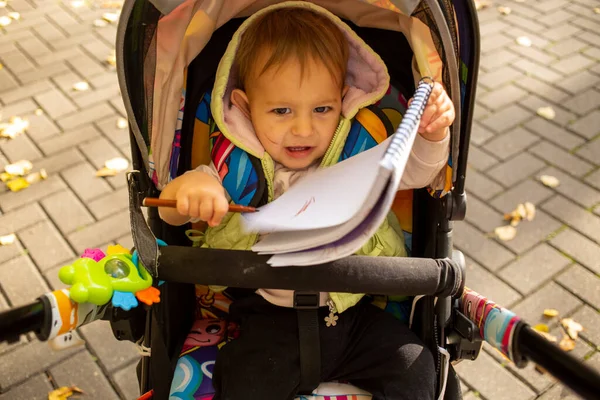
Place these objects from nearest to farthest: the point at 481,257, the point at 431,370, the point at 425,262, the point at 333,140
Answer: the point at 425,262 → the point at 431,370 → the point at 333,140 → the point at 481,257

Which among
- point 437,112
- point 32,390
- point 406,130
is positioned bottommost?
point 32,390

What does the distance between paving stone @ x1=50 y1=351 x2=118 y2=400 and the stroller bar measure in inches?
49.1

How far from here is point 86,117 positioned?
365 cm

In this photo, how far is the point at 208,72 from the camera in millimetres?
1903

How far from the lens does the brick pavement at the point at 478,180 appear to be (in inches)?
101

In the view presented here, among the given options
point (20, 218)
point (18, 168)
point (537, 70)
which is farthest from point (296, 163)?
point (537, 70)

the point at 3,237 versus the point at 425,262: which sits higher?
the point at 425,262

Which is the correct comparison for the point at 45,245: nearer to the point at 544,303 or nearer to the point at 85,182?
the point at 85,182

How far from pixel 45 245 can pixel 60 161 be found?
59 centimetres

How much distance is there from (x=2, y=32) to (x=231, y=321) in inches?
130

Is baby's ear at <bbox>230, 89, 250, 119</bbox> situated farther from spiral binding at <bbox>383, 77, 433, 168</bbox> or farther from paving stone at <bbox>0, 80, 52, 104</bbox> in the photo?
paving stone at <bbox>0, 80, 52, 104</bbox>

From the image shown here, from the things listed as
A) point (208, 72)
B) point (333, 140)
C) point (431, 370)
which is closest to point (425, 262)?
point (431, 370)

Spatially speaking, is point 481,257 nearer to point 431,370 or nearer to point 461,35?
point 431,370

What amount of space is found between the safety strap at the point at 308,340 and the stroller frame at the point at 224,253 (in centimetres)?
29
